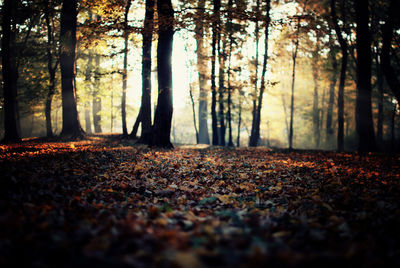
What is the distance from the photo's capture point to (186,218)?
113 inches

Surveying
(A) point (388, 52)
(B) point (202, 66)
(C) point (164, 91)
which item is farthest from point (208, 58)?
(A) point (388, 52)

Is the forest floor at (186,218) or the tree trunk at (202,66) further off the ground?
the tree trunk at (202,66)

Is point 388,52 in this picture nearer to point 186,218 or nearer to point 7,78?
point 186,218

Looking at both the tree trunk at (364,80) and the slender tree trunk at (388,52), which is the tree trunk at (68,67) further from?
the slender tree trunk at (388,52)

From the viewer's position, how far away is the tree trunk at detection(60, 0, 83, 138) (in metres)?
13.5

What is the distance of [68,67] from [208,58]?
8361 mm

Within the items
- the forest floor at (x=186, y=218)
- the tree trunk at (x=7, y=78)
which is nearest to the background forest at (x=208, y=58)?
the tree trunk at (x=7, y=78)

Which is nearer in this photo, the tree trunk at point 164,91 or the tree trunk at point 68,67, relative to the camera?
the tree trunk at point 164,91

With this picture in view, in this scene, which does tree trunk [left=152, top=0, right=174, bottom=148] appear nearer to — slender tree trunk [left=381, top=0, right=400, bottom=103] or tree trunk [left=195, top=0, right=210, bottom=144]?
tree trunk [left=195, top=0, right=210, bottom=144]

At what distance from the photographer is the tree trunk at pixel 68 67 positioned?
13469 millimetres

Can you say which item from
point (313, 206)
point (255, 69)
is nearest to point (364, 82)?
point (255, 69)

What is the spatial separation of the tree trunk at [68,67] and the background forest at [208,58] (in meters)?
0.06

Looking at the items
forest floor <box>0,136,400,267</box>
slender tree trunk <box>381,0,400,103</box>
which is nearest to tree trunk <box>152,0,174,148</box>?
forest floor <box>0,136,400,267</box>

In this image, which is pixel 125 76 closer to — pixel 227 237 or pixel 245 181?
pixel 245 181
